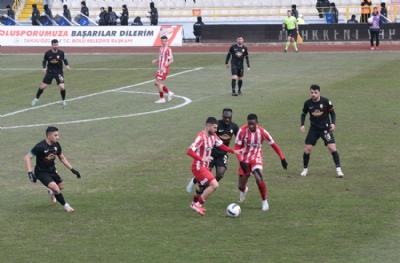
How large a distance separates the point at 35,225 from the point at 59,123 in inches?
411

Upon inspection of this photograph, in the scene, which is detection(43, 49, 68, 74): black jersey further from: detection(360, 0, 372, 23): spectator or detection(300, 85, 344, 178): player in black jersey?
detection(360, 0, 372, 23): spectator

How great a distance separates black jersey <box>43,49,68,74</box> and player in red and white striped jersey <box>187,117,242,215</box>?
13.5 metres

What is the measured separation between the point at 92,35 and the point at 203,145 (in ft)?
128

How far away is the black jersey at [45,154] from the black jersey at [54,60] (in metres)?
12.4

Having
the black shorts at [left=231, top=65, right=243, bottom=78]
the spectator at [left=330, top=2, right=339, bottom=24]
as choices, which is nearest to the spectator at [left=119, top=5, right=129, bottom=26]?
the spectator at [left=330, top=2, right=339, bottom=24]

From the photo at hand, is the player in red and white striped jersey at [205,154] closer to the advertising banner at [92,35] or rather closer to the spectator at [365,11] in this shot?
the advertising banner at [92,35]

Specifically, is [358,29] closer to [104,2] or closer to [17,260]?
[104,2]

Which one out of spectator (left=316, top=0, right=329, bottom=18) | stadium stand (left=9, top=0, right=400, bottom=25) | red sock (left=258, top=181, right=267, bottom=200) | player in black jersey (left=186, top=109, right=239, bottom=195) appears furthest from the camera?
stadium stand (left=9, top=0, right=400, bottom=25)

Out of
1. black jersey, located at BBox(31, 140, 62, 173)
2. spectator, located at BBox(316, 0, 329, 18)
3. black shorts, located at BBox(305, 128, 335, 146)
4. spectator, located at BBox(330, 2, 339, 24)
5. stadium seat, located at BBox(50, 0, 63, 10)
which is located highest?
stadium seat, located at BBox(50, 0, 63, 10)

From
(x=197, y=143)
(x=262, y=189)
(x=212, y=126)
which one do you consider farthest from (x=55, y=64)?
(x=262, y=189)

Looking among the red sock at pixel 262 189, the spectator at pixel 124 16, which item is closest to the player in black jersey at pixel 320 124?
the red sock at pixel 262 189

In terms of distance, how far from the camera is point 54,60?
25688mm

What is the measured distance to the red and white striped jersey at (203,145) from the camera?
13.1m

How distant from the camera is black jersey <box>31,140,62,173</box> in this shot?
528 inches
